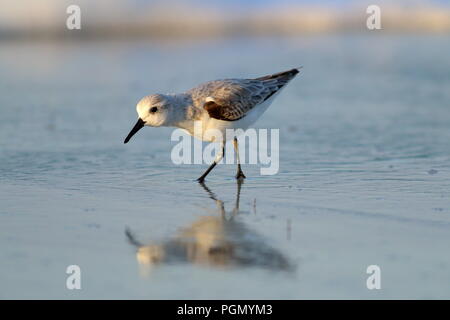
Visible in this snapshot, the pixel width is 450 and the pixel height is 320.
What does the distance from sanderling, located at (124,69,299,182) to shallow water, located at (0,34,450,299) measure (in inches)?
19.0

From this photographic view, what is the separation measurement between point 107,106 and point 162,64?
4.50 meters

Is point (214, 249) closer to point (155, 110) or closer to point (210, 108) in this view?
point (155, 110)

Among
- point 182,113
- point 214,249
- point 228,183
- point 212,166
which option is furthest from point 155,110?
point 214,249

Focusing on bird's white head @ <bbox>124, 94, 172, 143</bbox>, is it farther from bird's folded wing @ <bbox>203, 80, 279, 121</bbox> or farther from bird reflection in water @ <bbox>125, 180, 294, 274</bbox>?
bird reflection in water @ <bbox>125, 180, 294, 274</bbox>

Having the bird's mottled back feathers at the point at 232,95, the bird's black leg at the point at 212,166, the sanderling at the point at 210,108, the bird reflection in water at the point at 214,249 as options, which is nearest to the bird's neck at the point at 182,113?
the sanderling at the point at 210,108

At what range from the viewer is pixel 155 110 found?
7.41m

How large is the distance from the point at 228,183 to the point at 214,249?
7.31 feet

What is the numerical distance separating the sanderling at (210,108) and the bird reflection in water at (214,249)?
1.70 meters

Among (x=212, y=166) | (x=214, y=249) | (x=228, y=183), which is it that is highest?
(x=212, y=166)

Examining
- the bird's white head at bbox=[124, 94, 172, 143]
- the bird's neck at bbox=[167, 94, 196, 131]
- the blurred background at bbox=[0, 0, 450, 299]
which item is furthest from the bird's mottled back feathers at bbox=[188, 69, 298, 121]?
the blurred background at bbox=[0, 0, 450, 299]

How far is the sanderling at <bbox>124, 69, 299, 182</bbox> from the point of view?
24.4 ft
